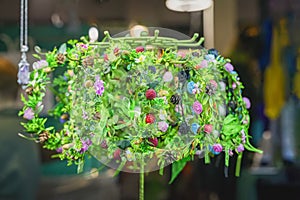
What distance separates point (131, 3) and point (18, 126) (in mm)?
788

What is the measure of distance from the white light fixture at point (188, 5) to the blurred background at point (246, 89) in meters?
0.29

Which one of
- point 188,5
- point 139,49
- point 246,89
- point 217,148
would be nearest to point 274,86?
point 246,89

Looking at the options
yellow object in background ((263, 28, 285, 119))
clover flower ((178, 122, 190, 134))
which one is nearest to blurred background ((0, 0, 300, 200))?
yellow object in background ((263, 28, 285, 119))

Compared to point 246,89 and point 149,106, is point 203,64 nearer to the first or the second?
point 149,106

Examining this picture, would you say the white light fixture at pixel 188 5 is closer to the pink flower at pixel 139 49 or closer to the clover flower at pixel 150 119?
the pink flower at pixel 139 49

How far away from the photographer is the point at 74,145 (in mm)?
1208

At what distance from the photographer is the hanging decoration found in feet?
3.66

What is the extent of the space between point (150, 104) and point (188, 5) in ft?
2.06

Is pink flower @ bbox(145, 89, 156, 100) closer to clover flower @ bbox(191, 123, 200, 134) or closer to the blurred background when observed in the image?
clover flower @ bbox(191, 123, 200, 134)

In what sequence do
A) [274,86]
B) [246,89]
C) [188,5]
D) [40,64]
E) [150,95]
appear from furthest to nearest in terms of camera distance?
[274,86] < [246,89] < [188,5] < [40,64] < [150,95]

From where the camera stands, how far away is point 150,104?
1102mm

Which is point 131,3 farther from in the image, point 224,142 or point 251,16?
point 224,142

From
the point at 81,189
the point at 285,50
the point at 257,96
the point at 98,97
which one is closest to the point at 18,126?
the point at 81,189

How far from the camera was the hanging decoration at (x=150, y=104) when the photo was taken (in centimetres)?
111
